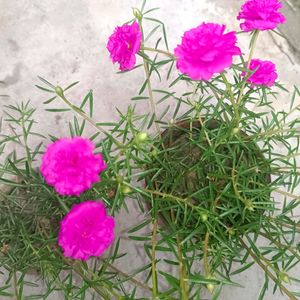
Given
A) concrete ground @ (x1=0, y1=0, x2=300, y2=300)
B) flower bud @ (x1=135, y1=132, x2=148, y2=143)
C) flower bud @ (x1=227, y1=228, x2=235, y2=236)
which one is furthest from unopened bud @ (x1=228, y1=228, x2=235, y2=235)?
concrete ground @ (x1=0, y1=0, x2=300, y2=300)

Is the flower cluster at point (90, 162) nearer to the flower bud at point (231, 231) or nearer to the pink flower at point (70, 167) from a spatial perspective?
the pink flower at point (70, 167)

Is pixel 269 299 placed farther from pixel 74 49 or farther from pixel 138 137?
pixel 74 49

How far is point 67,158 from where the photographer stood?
0.59 m

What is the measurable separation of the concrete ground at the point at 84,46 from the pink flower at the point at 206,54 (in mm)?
671

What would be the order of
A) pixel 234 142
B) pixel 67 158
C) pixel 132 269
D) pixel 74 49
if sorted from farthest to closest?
1. pixel 74 49
2. pixel 132 269
3. pixel 234 142
4. pixel 67 158

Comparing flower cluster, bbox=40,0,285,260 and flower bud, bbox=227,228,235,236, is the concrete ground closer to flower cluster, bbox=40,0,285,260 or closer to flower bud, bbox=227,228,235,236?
flower bud, bbox=227,228,235,236

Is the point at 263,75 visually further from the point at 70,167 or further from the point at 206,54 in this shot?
the point at 70,167

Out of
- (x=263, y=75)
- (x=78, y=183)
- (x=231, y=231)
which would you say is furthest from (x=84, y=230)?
(x=263, y=75)

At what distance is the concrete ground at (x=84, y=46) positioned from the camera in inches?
50.0

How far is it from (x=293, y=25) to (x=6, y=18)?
99 centimetres

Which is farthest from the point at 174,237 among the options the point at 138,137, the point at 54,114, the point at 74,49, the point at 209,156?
the point at 74,49

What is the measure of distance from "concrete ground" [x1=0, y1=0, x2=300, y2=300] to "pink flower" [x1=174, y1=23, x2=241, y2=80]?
2.20 ft

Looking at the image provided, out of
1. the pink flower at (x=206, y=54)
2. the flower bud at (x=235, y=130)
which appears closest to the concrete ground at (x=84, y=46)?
the flower bud at (x=235, y=130)

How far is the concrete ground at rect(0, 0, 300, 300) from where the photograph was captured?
1270 millimetres
